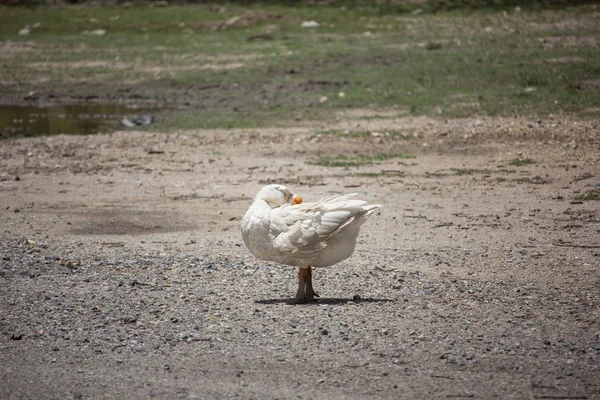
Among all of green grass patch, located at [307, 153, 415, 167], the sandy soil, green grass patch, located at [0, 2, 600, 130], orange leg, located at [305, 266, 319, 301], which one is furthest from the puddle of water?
orange leg, located at [305, 266, 319, 301]

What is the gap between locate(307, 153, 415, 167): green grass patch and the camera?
14094mm

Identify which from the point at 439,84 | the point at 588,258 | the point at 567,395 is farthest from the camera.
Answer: the point at 439,84

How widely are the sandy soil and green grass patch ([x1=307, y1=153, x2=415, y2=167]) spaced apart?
271 mm

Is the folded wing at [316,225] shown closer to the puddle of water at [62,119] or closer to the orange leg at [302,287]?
the orange leg at [302,287]

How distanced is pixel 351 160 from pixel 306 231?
7.32 m

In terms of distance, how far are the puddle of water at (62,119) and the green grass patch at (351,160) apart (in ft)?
18.0

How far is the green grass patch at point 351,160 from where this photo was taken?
1409cm

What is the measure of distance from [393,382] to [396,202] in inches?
245

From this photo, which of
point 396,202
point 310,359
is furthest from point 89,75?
point 310,359

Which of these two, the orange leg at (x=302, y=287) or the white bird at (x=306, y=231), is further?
the orange leg at (x=302, y=287)

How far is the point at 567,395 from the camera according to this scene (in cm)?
557

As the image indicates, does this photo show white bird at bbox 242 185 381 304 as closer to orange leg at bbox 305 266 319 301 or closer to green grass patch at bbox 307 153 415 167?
orange leg at bbox 305 266 319 301

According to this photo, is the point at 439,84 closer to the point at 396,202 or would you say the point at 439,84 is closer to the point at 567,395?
the point at 396,202

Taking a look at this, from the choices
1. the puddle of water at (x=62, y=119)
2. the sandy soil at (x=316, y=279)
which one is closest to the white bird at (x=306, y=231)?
the sandy soil at (x=316, y=279)
